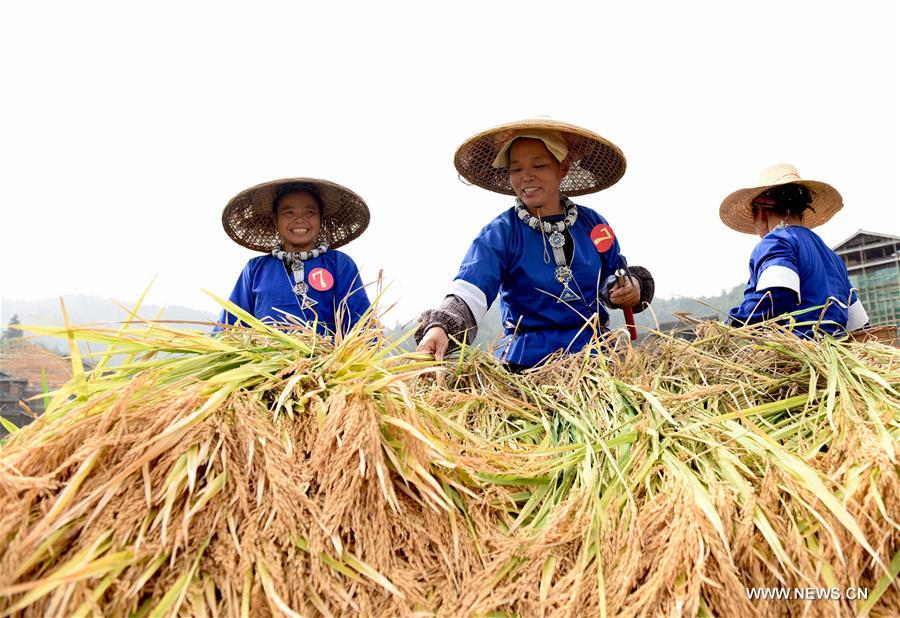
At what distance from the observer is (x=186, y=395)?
1047mm

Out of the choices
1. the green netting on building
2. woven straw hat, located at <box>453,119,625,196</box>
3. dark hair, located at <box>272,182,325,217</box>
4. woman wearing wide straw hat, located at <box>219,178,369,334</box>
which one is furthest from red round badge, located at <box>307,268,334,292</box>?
the green netting on building

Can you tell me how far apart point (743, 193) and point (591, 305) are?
5.03ft

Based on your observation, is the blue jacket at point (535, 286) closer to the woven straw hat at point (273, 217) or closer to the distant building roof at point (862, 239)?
the woven straw hat at point (273, 217)

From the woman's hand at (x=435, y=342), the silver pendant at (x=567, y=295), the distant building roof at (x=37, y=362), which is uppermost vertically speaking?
the silver pendant at (x=567, y=295)

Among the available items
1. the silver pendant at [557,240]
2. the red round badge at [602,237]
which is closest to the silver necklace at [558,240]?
the silver pendant at [557,240]

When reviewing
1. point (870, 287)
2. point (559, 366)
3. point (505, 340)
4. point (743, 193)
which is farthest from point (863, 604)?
point (870, 287)

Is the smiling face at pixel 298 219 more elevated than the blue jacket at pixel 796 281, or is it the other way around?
the smiling face at pixel 298 219

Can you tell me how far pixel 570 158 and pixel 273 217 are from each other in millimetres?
1719

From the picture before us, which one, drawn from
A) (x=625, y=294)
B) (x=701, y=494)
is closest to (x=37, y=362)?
(x=701, y=494)

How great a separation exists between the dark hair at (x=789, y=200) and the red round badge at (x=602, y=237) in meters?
1.18

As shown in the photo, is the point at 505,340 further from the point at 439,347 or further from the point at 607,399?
the point at 607,399

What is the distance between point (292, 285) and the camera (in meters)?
3.07

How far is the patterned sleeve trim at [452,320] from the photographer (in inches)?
80.0

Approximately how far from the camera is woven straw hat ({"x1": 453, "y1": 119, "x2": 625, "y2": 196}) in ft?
7.78
